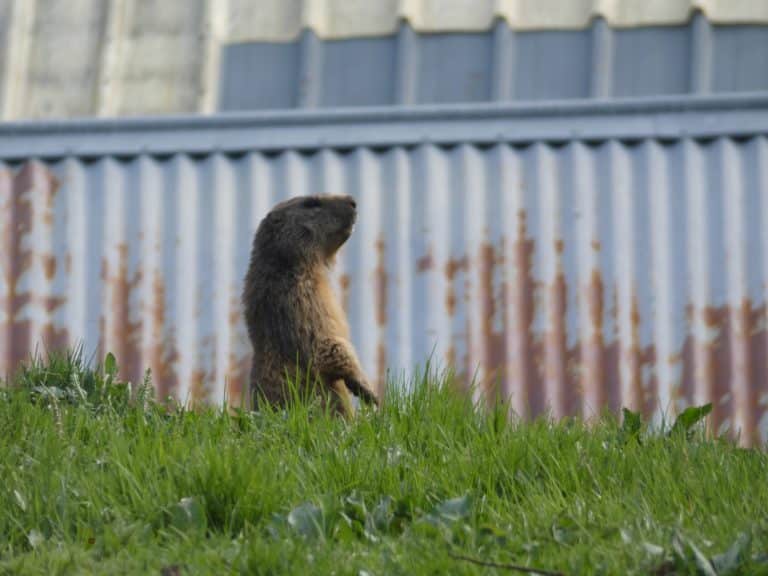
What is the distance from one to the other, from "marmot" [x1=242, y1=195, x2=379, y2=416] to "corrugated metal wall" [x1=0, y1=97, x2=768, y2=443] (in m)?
1.75

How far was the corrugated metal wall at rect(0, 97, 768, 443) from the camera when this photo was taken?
29.5ft

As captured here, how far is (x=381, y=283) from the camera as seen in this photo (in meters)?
9.25

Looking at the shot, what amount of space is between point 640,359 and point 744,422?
0.62 m

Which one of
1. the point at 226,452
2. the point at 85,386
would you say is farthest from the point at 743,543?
the point at 85,386

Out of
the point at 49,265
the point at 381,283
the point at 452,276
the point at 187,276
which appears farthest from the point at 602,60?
the point at 49,265

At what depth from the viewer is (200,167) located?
9664 mm

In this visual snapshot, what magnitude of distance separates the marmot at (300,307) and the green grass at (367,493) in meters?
0.86

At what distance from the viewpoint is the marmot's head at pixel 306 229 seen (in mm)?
7168

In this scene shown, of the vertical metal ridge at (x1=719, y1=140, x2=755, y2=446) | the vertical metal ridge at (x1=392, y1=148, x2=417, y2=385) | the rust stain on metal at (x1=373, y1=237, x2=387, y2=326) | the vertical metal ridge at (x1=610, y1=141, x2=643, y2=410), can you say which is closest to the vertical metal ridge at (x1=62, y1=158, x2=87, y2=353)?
the rust stain on metal at (x1=373, y1=237, x2=387, y2=326)

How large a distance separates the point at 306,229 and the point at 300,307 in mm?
415

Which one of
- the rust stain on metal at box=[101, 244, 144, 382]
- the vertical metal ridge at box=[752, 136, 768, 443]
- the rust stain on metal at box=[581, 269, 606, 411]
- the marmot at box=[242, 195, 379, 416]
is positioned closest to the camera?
the marmot at box=[242, 195, 379, 416]

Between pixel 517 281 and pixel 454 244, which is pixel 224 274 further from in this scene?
pixel 517 281

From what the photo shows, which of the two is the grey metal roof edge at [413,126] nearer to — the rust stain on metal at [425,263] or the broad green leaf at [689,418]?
the rust stain on metal at [425,263]

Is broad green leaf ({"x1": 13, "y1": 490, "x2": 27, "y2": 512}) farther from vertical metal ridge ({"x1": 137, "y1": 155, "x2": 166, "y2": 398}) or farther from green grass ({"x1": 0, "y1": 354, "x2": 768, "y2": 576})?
vertical metal ridge ({"x1": 137, "y1": 155, "x2": 166, "y2": 398})
